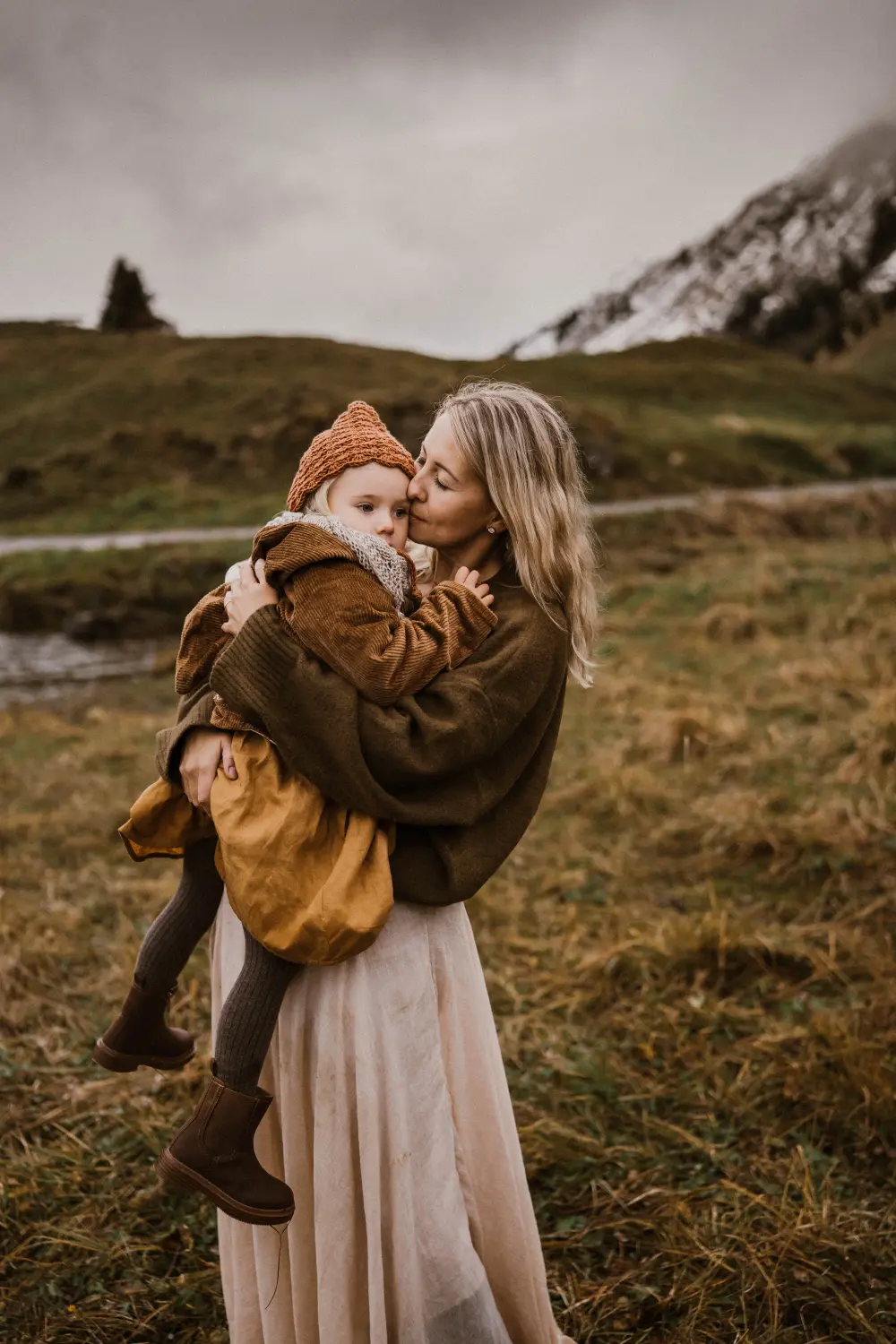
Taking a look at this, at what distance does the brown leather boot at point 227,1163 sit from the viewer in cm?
185

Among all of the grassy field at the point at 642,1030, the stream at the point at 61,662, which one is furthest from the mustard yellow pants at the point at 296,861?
the stream at the point at 61,662

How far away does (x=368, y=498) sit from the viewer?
6.55 feet

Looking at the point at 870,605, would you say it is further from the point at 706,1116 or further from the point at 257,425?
the point at 257,425

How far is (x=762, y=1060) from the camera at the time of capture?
3.60m

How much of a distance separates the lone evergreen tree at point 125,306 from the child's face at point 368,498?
35.9 metres

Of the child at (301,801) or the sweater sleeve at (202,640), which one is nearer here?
the child at (301,801)

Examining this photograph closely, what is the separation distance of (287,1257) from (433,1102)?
467 mm

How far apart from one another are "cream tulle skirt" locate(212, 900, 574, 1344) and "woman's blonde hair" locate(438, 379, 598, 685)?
0.66 metres

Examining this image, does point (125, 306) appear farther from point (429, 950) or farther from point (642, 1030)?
point (429, 950)

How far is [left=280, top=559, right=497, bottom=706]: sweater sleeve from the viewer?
5.81 feet

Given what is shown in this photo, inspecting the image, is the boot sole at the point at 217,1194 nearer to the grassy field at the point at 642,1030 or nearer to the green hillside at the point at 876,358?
the grassy field at the point at 642,1030

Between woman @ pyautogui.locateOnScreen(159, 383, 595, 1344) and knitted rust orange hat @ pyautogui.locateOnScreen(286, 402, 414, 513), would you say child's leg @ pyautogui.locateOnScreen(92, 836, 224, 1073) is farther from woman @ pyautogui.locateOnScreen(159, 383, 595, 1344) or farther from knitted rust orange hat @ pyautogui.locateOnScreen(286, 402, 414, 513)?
knitted rust orange hat @ pyautogui.locateOnScreen(286, 402, 414, 513)

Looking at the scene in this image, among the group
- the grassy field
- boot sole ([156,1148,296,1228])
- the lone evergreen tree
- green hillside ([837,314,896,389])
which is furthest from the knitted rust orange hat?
green hillside ([837,314,896,389])

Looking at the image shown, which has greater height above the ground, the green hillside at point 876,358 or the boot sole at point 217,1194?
the green hillside at point 876,358
